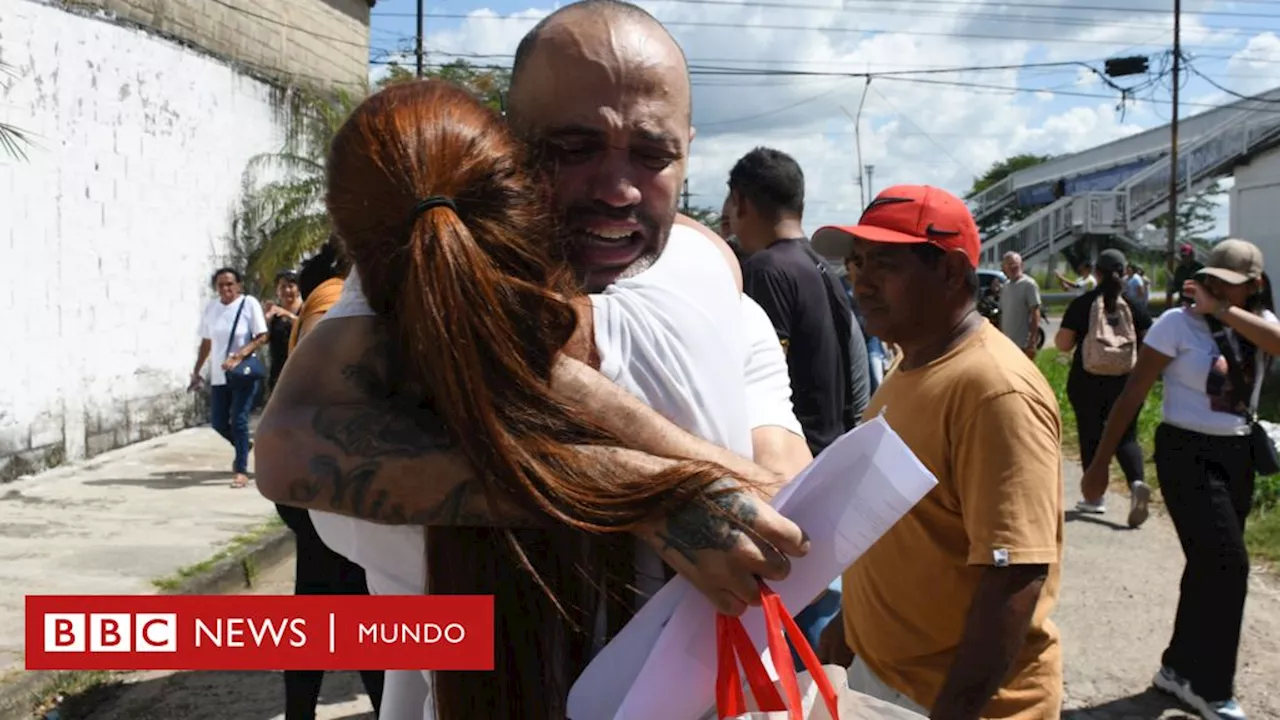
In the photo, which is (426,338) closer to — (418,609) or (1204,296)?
(418,609)

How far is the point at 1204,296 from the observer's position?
4648 mm

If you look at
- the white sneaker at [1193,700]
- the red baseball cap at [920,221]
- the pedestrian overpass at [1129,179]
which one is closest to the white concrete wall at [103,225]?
the red baseball cap at [920,221]

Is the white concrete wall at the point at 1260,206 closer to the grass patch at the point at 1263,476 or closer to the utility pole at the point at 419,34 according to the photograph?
the grass patch at the point at 1263,476

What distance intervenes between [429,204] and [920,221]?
1.59m

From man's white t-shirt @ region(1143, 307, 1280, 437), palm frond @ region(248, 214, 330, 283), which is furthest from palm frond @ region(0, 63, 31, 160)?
man's white t-shirt @ region(1143, 307, 1280, 437)

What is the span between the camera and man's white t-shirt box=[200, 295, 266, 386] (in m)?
→ 8.98

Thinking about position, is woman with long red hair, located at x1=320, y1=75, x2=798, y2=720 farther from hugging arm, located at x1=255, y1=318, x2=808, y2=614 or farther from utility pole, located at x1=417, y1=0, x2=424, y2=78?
utility pole, located at x1=417, y1=0, x2=424, y2=78

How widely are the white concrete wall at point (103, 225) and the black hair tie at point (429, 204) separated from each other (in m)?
8.33

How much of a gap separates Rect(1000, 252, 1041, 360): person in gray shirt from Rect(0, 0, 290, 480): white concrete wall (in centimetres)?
820

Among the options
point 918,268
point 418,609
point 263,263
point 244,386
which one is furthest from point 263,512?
point 418,609

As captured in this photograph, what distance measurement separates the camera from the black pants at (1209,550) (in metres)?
4.36

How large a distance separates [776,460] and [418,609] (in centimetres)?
49

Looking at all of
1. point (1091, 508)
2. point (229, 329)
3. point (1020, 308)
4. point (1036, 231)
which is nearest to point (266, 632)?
point (1091, 508)

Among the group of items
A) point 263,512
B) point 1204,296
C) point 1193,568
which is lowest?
point 263,512
